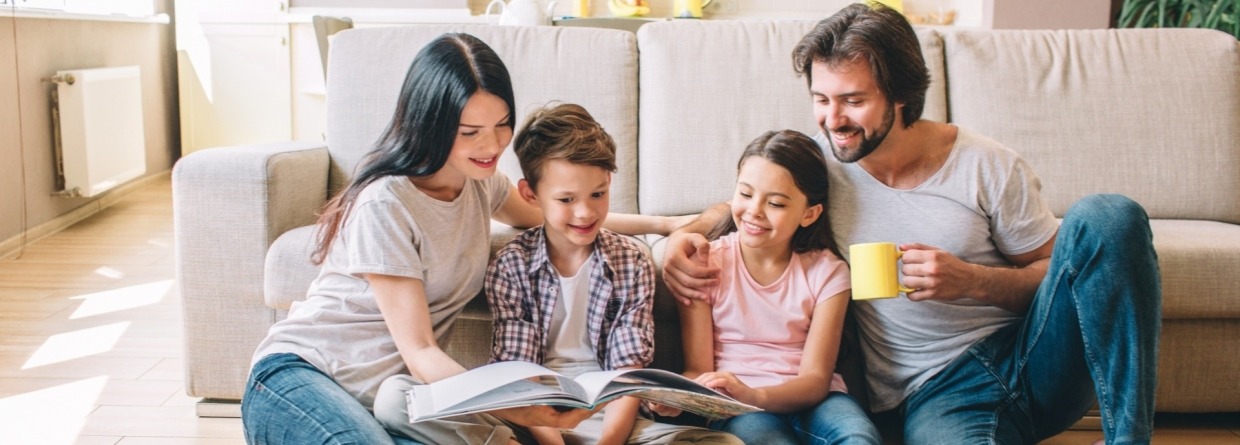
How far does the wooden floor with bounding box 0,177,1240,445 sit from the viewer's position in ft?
6.89

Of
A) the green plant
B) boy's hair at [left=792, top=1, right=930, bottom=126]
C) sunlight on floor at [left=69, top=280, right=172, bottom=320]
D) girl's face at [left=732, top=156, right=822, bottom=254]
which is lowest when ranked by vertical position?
sunlight on floor at [left=69, top=280, right=172, bottom=320]

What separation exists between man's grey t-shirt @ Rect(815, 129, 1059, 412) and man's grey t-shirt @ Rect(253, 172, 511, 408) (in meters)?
0.64

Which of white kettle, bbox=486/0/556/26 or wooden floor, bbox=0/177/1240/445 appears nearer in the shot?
wooden floor, bbox=0/177/1240/445

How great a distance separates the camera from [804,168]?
1811 millimetres

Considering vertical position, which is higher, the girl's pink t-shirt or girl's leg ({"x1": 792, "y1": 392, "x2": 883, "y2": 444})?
the girl's pink t-shirt

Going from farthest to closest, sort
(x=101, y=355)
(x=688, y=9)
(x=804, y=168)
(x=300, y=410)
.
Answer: (x=688, y=9) → (x=101, y=355) → (x=804, y=168) → (x=300, y=410)

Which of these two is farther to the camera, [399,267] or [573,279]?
[573,279]

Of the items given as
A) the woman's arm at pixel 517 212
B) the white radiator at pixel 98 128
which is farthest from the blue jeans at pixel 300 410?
the white radiator at pixel 98 128

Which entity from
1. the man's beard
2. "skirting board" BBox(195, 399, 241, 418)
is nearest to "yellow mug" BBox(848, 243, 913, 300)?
the man's beard

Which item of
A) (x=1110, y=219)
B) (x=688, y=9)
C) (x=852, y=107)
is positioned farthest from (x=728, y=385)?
(x=688, y=9)

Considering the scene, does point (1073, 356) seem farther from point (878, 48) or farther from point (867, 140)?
point (878, 48)

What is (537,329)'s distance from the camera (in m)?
1.74

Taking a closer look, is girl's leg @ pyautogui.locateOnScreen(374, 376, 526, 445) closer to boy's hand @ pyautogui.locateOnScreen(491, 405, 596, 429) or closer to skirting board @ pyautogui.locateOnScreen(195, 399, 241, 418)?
boy's hand @ pyautogui.locateOnScreen(491, 405, 596, 429)

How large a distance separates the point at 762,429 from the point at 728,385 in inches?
4.9
